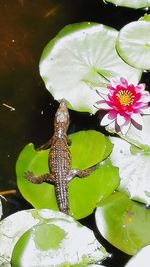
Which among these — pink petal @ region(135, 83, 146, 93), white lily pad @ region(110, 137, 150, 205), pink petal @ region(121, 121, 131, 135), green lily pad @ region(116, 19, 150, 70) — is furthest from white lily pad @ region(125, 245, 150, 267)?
green lily pad @ region(116, 19, 150, 70)

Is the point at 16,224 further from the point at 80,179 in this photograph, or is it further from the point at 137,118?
the point at 137,118

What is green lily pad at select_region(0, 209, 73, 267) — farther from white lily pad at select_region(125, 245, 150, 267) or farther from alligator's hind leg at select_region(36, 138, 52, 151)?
alligator's hind leg at select_region(36, 138, 52, 151)

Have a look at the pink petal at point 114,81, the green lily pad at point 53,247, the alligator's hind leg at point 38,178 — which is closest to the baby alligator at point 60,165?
the alligator's hind leg at point 38,178

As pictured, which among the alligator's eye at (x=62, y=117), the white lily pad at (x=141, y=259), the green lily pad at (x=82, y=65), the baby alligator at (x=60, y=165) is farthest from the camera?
the alligator's eye at (x=62, y=117)

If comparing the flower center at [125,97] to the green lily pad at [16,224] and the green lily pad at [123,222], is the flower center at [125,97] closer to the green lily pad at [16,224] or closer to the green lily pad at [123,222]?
the green lily pad at [123,222]

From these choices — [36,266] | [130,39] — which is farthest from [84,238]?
[130,39]
